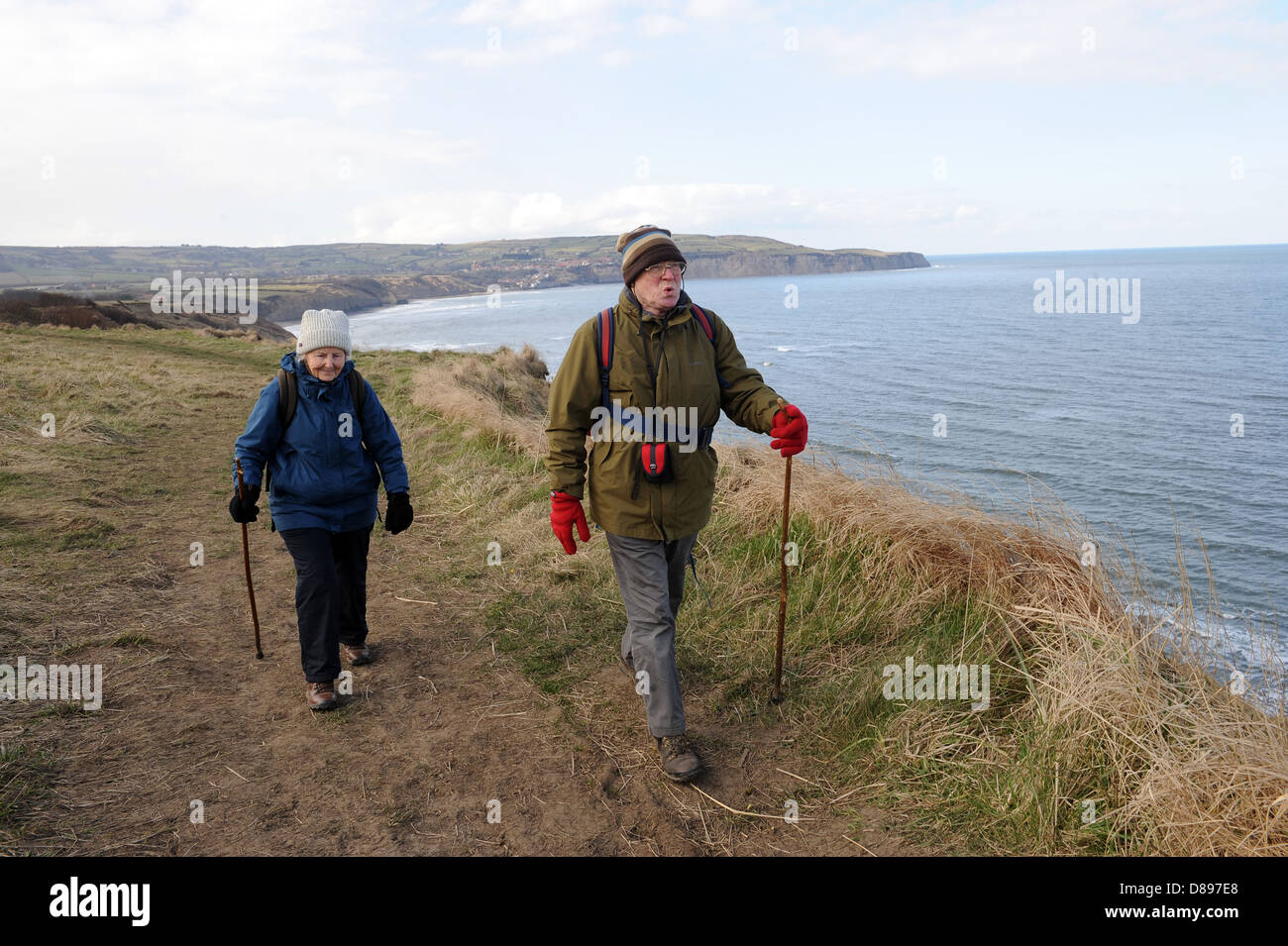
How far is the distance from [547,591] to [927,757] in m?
3.06

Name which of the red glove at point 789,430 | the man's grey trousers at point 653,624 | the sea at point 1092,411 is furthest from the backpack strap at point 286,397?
the sea at point 1092,411

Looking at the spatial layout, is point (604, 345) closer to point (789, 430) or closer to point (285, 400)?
point (789, 430)

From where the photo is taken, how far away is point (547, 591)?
19.6 ft

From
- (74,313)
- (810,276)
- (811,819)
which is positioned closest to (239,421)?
(811,819)

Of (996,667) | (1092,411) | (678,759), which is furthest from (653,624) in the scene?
(1092,411)

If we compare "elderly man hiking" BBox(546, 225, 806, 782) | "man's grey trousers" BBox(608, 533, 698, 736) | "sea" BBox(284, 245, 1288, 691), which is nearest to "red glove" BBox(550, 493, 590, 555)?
"elderly man hiking" BBox(546, 225, 806, 782)

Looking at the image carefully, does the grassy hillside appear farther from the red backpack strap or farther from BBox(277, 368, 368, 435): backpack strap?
the red backpack strap

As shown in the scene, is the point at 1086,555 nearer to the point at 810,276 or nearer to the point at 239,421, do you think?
the point at 239,421

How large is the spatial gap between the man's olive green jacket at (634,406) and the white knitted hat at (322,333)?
1376 mm

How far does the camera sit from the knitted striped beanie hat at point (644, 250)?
3.68 m

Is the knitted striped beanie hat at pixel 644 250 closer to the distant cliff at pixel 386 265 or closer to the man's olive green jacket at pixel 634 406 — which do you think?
the man's olive green jacket at pixel 634 406

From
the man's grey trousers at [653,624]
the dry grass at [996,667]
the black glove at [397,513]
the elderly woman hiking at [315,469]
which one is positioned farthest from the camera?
the black glove at [397,513]

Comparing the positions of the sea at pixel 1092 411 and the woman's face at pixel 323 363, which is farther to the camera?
the sea at pixel 1092 411
